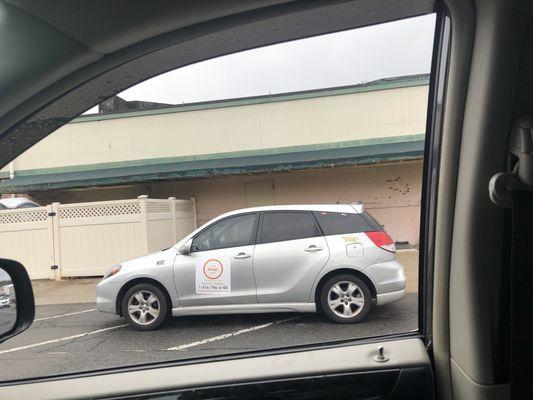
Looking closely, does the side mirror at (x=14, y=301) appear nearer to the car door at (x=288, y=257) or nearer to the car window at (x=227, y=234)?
the car door at (x=288, y=257)

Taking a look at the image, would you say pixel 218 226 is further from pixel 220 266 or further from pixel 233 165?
pixel 233 165

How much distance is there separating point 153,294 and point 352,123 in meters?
7.66

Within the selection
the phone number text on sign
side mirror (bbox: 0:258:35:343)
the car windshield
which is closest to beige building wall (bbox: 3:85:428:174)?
the car windshield

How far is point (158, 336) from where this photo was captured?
193 inches

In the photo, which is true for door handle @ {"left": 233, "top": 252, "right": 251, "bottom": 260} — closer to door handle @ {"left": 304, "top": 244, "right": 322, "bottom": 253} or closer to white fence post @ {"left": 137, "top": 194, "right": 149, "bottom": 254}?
door handle @ {"left": 304, "top": 244, "right": 322, "bottom": 253}

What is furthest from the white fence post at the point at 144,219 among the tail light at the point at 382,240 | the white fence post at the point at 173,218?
the tail light at the point at 382,240

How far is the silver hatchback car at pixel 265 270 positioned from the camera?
5.26 meters

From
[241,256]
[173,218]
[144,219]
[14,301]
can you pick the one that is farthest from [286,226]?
[173,218]

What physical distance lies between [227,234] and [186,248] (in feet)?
1.74

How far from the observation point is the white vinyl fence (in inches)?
406

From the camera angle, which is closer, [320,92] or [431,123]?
[431,123]

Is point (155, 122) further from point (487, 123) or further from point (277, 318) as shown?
point (487, 123)

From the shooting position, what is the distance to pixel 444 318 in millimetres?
1653

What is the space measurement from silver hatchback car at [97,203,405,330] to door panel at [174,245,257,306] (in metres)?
0.01
